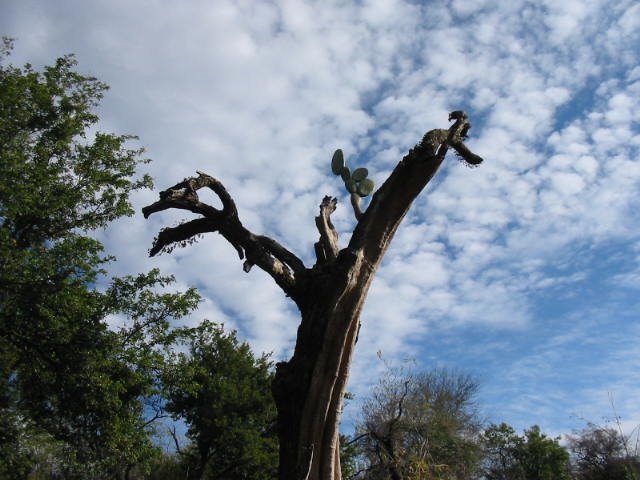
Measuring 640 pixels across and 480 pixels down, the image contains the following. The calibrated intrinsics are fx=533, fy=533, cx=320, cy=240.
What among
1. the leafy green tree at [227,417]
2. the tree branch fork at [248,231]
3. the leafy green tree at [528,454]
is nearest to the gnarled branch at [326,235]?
the tree branch fork at [248,231]

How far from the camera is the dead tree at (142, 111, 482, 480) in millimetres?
5059

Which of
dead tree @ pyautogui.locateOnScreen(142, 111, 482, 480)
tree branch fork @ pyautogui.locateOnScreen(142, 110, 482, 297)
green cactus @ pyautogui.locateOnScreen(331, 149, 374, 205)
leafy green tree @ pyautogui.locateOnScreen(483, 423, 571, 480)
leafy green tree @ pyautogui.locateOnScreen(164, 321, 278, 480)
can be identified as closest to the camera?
dead tree @ pyautogui.locateOnScreen(142, 111, 482, 480)

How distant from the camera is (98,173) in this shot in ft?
43.3

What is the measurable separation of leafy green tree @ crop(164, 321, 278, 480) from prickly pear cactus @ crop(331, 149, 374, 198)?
46.0 feet

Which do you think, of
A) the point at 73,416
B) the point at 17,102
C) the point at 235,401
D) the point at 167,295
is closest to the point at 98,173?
the point at 17,102

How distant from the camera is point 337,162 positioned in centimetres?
737

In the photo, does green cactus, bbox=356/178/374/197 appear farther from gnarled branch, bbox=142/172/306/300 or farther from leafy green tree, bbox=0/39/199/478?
leafy green tree, bbox=0/39/199/478

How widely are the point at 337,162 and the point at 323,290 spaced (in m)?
2.51

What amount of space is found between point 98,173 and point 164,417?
1062cm

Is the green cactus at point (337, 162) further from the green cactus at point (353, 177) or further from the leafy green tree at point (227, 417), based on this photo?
the leafy green tree at point (227, 417)

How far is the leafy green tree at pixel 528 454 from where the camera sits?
3258cm

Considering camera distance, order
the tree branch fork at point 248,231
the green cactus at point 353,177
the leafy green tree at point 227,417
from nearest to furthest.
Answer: the tree branch fork at point 248,231, the green cactus at point 353,177, the leafy green tree at point 227,417

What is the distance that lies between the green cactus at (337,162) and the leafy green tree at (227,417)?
13978mm

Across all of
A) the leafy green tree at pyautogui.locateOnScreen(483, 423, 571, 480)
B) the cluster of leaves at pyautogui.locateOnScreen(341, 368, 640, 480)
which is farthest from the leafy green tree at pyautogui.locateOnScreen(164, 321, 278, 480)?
the leafy green tree at pyautogui.locateOnScreen(483, 423, 571, 480)
